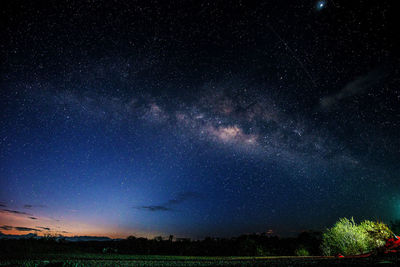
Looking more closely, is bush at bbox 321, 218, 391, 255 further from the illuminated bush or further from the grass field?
the grass field

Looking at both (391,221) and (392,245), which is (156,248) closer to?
(392,245)

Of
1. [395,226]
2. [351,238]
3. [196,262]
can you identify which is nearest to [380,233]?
[351,238]

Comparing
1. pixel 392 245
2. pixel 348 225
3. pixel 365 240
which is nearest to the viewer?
pixel 392 245

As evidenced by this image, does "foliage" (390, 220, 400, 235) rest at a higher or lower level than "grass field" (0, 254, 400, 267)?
lower

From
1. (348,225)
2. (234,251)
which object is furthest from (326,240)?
(234,251)

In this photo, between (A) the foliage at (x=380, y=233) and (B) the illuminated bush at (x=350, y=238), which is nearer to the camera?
(A) the foliage at (x=380, y=233)

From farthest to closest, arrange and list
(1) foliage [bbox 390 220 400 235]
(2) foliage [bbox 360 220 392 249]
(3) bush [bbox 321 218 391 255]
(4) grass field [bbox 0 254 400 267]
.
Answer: (1) foliage [bbox 390 220 400 235] → (3) bush [bbox 321 218 391 255] → (2) foliage [bbox 360 220 392 249] → (4) grass field [bbox 0 254 400 267]

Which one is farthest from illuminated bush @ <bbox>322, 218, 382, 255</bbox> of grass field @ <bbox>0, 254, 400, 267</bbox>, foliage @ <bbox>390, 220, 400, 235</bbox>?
foliage @ <bbox>390, 220, 400, 235</bbox>

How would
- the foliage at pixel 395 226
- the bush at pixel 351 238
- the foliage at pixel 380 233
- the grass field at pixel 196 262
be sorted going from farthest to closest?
the foliage at pixel 395 226, the bush at pixel 351 238, the foliage at pixel 380 233, the grass field at pixel 196 262

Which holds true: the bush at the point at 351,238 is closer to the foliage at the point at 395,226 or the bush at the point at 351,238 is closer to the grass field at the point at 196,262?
the grass field at the point at 196,262

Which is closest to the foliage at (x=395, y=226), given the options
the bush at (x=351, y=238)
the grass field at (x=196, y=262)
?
the bush at (x=351, y=238)

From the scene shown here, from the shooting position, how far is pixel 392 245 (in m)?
15.3

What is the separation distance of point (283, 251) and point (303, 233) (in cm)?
3935

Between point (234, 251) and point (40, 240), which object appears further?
point (234, 251)
